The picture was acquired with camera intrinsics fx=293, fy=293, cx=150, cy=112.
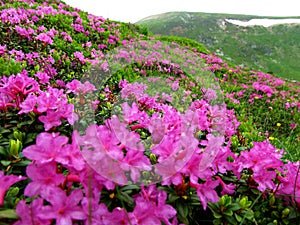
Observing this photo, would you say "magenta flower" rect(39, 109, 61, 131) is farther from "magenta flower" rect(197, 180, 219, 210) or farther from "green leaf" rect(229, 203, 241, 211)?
"green leaf" rect(229, 203, 241, 211)

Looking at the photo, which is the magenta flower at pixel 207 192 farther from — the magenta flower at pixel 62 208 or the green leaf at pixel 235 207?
the magenta flower at pixel 62 208

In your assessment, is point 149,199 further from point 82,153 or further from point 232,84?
point 232,84

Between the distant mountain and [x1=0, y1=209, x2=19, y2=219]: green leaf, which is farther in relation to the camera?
the distant mountain

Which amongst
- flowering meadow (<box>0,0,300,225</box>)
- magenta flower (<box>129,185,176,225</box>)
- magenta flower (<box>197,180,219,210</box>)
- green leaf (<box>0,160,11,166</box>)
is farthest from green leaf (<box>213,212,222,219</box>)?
green leaf (<box>0,160,11,166</box>)

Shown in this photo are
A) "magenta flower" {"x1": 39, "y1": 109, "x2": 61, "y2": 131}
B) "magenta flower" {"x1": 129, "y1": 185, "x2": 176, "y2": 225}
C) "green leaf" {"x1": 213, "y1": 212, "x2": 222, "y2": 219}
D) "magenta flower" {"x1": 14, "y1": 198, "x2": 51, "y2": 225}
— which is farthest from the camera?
"magenta flower" {"x1": 39, "y1": 109, "x2": 61, "y2": 131}

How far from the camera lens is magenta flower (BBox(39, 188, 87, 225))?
44.4 inches

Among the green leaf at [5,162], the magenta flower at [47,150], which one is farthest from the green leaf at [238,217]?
the green leaf at [5,162]

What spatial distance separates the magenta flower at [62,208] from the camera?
1.13 metres

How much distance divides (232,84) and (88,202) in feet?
34.6

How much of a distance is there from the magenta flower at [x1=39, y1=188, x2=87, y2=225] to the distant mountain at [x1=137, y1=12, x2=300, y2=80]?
3916 cm

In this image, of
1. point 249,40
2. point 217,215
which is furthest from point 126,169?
point 249,40

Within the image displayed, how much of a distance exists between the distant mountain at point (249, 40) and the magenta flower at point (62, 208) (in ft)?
128

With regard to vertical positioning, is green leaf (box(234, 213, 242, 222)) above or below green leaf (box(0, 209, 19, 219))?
below

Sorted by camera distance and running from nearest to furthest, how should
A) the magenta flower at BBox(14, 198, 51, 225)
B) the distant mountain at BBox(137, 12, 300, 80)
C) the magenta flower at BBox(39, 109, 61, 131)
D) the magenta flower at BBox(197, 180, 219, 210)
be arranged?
the magenta flower at BBox(14, 198, 51, 225) → the magenta flower at BBox(197, 180, 219, 210) → the magenta flower at BBox(39, 109, 61, 131) → the distant mountain at BBox(137, 12, 300, 80)
